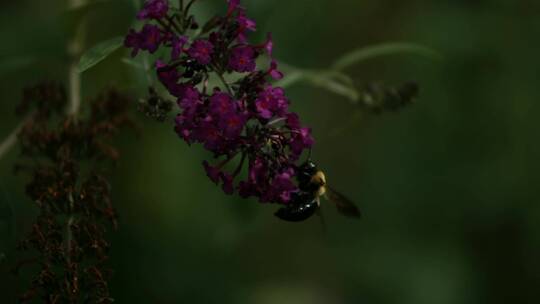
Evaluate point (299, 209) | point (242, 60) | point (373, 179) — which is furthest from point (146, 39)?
point (373, 179)

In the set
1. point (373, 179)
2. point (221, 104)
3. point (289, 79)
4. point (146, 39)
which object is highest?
point (146, 39)

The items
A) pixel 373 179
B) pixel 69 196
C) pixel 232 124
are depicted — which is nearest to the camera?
pixel 232 124

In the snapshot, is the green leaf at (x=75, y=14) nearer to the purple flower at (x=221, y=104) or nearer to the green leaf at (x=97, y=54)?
the green leaf at (x=97, y=54)

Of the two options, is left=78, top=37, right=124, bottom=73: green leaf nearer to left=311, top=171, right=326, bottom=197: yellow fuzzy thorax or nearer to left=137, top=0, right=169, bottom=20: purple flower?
left=137, top=0, right=169, bottom=20: purple flower

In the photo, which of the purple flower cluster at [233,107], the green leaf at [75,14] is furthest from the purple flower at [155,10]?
the green leaf at [75,14]

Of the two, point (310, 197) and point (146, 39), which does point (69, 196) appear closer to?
point (146, 39)

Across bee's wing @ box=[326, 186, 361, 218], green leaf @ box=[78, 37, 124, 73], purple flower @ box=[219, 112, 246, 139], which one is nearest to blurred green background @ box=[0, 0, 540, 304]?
bee's wing @ box=[326, 186, 361, 218]
